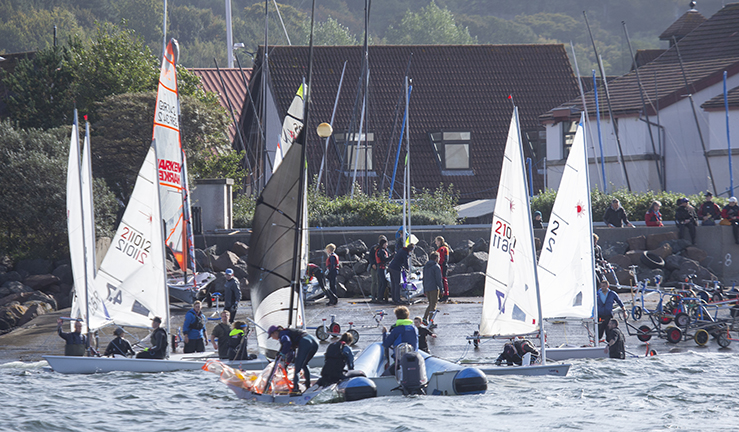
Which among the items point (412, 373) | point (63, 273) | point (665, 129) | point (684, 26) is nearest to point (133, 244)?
point (412, 373)

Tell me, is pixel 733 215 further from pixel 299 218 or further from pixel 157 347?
pixel 157 347

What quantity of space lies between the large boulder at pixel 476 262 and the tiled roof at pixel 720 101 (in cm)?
1068

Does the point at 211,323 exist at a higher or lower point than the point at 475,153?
lower

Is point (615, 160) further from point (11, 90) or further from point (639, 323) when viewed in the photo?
point (11, 90)

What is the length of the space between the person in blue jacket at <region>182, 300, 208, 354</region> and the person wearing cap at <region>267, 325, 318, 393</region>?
3.61 meters

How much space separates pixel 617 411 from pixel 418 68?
27874mm

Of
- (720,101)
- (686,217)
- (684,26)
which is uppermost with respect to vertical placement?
(684,26)

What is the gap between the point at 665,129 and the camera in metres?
31.9

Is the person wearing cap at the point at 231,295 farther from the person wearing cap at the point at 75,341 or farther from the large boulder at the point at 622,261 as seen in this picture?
the large boulder at the point at 622,261

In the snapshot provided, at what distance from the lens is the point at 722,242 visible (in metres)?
25.1

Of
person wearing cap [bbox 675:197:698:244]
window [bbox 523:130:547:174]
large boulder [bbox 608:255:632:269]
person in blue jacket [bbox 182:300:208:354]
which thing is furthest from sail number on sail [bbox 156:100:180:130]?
window [bbox 523:130:547:174]

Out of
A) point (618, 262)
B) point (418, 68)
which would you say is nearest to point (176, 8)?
point (418, 68)

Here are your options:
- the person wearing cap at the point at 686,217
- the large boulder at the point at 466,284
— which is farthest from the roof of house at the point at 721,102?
the large boulder at the point at 466,284

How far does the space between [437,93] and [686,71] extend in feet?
34.8
